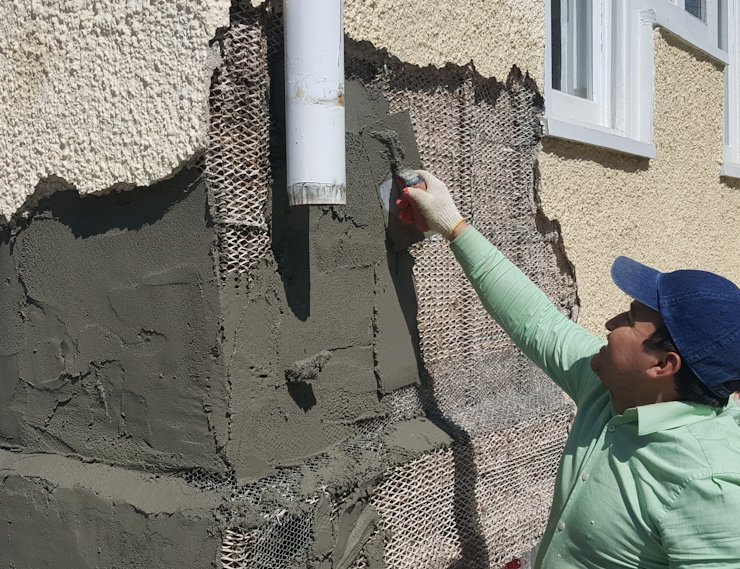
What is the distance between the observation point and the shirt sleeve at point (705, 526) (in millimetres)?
1640

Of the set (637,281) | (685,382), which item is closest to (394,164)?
(637,281)

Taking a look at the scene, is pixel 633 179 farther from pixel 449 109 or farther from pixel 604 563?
pixel 604 563

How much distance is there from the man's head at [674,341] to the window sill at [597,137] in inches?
44.2

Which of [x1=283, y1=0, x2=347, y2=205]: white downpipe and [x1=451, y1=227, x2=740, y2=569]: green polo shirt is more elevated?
[x1=283, y1=0, x2=347, y2=205]: white downpipe

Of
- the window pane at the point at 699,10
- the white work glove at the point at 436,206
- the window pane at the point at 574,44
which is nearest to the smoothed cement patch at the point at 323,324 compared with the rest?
the white work glove at the point at 436,206

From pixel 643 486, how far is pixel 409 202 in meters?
1.00

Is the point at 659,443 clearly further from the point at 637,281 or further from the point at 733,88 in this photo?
the point at 733,88

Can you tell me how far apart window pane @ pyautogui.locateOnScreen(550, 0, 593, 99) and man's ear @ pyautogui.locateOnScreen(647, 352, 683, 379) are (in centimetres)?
192

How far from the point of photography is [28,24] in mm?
2162

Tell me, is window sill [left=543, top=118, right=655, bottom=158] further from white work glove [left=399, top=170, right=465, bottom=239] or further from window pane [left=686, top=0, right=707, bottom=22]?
window pane [left=686, top=0, right=707, bottom=22]

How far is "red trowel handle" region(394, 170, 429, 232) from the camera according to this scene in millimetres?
2260

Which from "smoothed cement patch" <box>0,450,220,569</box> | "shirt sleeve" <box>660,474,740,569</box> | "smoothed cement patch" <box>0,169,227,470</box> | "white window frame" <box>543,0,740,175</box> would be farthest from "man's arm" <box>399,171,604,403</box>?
"white window frame" <box>543,0,740,175</box>

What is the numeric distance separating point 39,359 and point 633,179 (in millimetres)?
2530

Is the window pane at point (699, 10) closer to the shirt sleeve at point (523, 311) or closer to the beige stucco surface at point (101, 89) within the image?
the shirt sleeve at point (523, 311)
